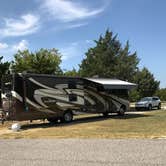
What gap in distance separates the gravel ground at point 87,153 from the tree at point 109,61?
34908 millimetres

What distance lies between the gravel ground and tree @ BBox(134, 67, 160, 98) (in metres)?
56.3

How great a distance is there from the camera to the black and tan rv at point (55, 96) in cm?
2195

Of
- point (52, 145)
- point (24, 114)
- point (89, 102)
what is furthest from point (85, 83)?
point (52, 145)

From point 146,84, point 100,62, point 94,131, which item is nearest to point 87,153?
point 94,131

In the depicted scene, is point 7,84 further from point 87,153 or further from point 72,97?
point 87,153

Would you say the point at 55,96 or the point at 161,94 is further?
the point at 161,94

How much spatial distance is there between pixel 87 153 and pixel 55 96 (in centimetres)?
1301

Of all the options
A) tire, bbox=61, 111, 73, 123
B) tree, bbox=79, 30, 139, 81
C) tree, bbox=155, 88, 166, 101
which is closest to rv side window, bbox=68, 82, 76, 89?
tire, bbox=61, 111, 73, 123

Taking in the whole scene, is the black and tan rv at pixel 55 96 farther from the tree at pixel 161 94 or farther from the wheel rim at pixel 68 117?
the tree at pixel 161 94

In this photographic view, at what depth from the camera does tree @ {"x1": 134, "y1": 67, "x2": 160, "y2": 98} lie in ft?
230

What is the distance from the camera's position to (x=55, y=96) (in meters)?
24.3

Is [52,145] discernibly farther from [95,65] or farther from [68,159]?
[95,65]

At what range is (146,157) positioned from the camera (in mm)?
10383

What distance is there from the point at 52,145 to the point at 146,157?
14.5 ft
